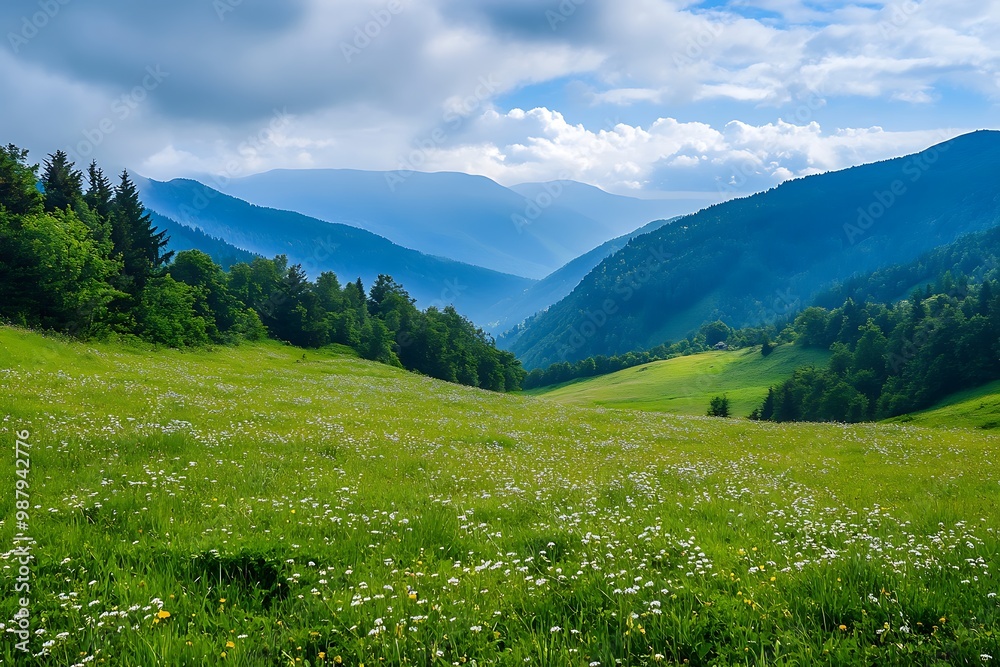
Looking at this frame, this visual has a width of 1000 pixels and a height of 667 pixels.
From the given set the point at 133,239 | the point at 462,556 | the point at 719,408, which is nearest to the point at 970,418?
the point at 462,556

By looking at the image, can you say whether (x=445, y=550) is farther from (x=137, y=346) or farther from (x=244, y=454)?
(x=137, y=346)

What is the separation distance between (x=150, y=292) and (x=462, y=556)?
6187 cm

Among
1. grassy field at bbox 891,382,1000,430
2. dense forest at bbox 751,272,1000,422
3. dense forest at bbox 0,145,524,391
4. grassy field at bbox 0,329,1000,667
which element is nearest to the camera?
grassy field at bbox 0,329,1000,667

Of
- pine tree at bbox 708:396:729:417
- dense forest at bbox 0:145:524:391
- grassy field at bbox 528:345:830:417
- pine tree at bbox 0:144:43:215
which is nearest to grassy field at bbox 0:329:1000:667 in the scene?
dense forest at bbox 0:145:524:391

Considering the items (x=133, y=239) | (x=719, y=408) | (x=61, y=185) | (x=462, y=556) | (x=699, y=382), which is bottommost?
(x=719, y=408)

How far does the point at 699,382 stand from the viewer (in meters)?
151

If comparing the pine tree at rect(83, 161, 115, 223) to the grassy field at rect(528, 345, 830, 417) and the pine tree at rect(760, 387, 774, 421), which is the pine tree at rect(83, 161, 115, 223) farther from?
the pine tree at rect(760, 387, 774, 421)

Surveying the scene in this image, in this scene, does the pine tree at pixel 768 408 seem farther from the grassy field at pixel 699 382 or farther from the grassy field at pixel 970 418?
the grassy field at pixel 970 418

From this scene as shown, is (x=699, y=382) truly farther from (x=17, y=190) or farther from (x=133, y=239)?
(x=17, y=190)

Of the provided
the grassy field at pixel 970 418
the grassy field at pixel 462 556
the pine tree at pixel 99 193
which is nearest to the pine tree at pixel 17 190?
the pine tree at pixel 99 193

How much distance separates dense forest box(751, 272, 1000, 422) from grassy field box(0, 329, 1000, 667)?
97.4 metres

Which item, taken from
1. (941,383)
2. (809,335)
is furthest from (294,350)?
(809,335)

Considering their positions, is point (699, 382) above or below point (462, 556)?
below

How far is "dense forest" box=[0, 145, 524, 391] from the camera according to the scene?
134ft
